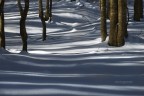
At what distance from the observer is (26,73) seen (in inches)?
330

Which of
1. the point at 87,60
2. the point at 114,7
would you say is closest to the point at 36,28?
the point at 114,7

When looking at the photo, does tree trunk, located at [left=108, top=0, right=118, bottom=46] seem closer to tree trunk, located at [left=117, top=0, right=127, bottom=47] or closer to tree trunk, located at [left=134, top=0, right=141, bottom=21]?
tree trunk, located at [left=117, top=0, right=127, bottom=47]

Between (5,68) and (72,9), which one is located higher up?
(5,68)

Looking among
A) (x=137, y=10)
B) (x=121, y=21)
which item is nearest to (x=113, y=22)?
(x=121, y=21)

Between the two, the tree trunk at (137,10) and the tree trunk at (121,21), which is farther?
the tree trunk at (137,10)

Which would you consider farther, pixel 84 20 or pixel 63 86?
pixel 84 20

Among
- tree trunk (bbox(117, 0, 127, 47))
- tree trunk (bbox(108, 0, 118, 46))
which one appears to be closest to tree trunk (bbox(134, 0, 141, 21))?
tree trunk (bbox(108, 0, 118, 46))

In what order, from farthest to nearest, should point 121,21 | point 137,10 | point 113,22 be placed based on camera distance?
point 137,10 < point 113,22 < point 121,21

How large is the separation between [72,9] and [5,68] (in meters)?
30.6

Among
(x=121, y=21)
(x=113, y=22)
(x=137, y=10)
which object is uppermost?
(x=121, y=21)

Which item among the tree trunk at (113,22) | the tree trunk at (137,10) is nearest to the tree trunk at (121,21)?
the tree trunk at (113,22)

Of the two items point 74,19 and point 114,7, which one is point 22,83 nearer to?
point 114,7

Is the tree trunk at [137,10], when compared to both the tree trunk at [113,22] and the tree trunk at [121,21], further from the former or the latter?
the tree trunk at [121,21]

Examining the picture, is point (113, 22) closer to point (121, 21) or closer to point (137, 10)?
point (121, 21)
